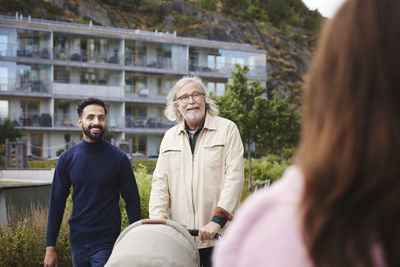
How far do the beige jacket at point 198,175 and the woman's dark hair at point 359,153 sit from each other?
2685mm

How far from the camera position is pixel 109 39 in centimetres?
4462

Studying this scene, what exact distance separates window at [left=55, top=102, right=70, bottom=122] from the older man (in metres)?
39.0

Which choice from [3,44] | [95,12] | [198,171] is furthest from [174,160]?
[95,12]

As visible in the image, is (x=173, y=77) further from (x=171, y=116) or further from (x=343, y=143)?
(x=343, y=143)

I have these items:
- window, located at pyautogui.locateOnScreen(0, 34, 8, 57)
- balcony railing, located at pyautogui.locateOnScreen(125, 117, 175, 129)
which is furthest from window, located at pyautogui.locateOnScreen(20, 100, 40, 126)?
balcony railing, located at pyautogui.locateOnScreen(125, 117, 175, 129)

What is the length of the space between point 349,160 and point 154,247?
5.92ft

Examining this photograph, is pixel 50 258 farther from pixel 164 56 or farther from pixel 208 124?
Answer: pixel 164 56

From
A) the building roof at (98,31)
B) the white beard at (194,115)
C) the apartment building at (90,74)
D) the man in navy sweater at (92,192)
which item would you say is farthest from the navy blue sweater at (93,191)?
the building roof at (98,31)

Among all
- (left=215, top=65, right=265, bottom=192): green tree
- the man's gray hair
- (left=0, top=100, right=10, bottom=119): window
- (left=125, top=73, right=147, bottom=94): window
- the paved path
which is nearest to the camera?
the man's gray hair

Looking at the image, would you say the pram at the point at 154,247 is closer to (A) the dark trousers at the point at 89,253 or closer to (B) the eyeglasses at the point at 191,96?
(A) the dark trousers at the point at 89,253

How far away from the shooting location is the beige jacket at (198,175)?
3859 millimetres

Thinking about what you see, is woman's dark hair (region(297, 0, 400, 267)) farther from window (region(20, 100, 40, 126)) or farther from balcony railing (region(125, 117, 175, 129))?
balcony railing (region(125, 117, 175, 129))

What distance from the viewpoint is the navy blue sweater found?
407cm

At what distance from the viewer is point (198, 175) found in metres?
3.90
